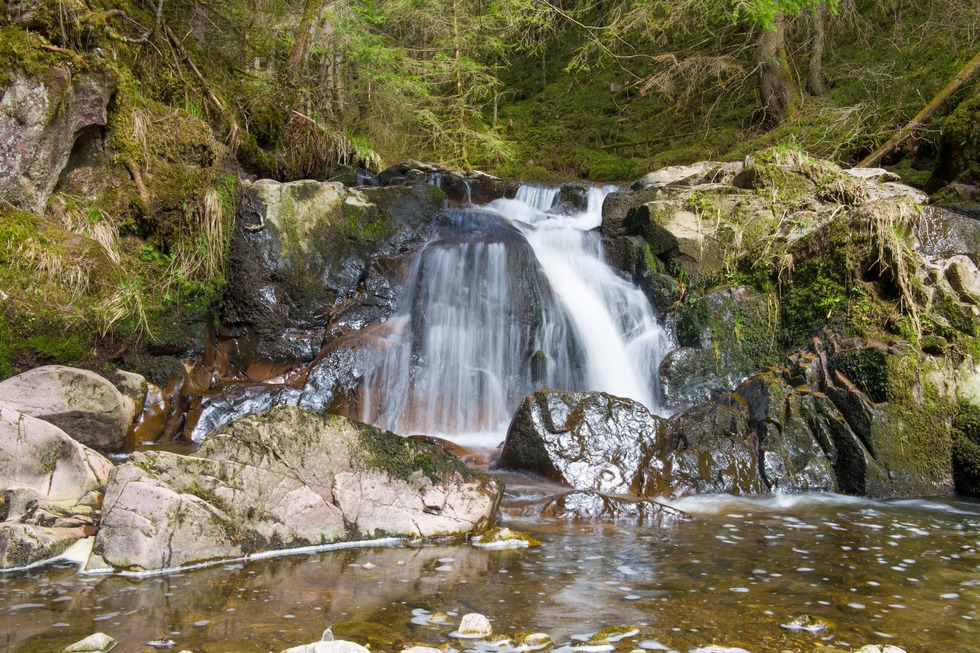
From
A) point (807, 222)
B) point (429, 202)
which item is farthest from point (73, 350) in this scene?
point (807, 222)

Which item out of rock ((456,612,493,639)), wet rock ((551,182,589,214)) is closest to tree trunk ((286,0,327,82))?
wet rock ((551,182,589,214))

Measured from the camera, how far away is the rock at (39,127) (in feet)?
21.4

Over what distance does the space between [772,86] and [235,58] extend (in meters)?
9.74

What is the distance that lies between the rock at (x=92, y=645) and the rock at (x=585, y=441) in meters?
3.69

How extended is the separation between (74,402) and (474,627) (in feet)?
14.3

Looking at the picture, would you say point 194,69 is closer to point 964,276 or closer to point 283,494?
point 283,494

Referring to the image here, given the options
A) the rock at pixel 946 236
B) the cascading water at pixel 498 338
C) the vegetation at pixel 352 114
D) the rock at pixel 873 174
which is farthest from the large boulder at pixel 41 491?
the rock at pixel 873 174

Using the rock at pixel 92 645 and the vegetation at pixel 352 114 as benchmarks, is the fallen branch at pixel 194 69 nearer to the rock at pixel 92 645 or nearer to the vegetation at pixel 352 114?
the vegetation at pixel 352 114

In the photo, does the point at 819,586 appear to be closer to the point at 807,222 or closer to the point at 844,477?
the point at 844,477

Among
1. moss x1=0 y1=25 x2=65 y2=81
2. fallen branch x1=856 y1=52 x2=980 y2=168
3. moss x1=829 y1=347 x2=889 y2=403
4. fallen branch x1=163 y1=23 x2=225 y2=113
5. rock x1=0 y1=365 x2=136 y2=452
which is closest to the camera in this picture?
rock x1=0 y1=365 x2=136 y2=452

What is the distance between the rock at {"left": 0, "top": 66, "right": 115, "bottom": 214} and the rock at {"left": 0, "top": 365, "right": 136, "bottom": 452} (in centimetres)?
212

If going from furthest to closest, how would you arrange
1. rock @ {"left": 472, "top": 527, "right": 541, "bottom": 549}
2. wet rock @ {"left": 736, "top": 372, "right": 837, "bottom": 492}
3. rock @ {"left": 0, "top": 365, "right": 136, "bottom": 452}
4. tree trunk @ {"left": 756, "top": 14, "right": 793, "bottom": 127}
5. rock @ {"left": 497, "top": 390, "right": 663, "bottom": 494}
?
tree trunk @ {"left": 756, "top": 14, "right": 793, "bottom": 127} < wet rock @ {"left": 736, "top": 372, "right": 837, "bottom": 492} < rock @ {"left": 497, "top": 390, "right": 663, "bottom": 494} < rock @ {"left": 0, "top": 365, "right": 136, "bottom": 452} < rock @ {"left": 472, "top": 527, "right": 541, "bottom": 549}

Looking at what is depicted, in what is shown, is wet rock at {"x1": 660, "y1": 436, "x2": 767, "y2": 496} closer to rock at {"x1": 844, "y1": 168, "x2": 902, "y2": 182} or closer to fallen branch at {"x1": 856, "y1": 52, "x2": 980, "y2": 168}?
rock at {"x1": 844, "y1": 168, "x2": 902, "y2": 182}

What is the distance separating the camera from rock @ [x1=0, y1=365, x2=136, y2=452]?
212 inches
